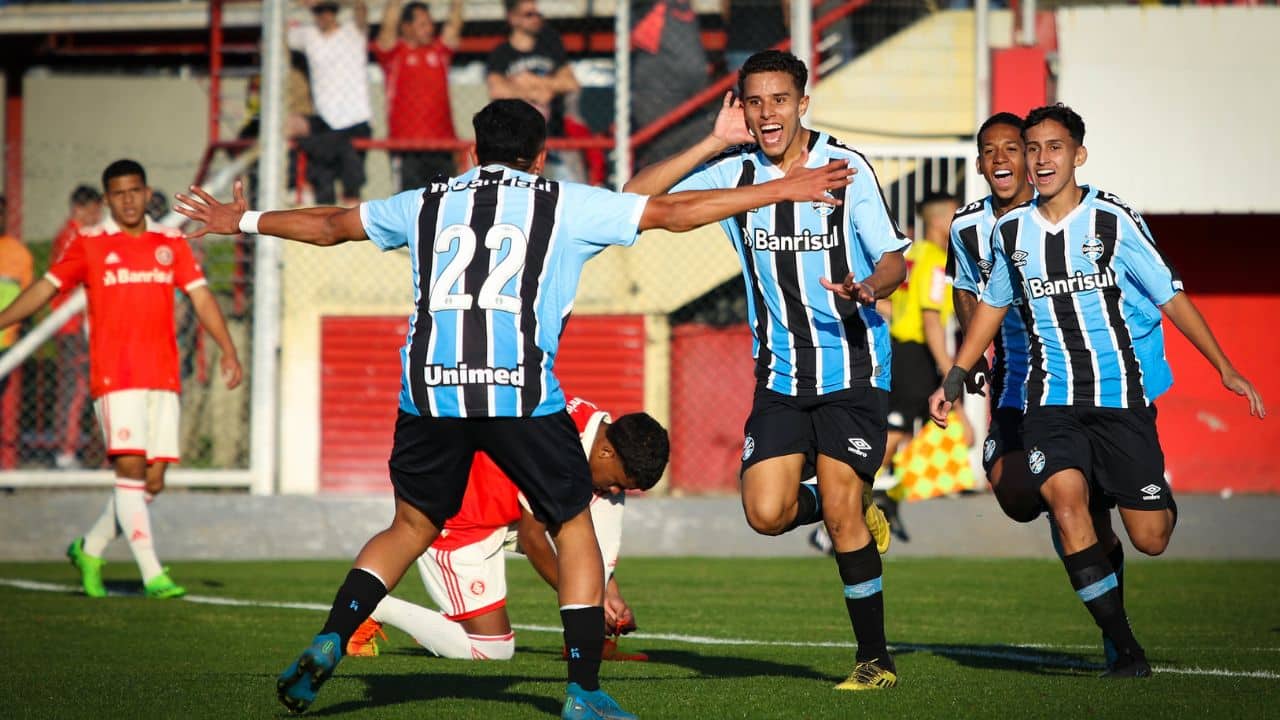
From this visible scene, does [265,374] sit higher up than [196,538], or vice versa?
[265,374]

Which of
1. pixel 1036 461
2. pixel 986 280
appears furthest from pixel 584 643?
pixel 986 280

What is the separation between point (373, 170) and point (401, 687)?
9537mm

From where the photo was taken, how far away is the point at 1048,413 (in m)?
6.97

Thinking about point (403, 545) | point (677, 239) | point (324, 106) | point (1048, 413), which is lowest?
point (403, 545)

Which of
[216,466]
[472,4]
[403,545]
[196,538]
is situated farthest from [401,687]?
[472,4]

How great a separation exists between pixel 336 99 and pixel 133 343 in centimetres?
561

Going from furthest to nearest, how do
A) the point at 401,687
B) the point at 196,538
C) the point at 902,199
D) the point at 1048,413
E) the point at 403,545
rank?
1. the point at 902,199
2. the point at 196,538
3. the point at 1048,413
4. the point at 401,687
5. the point at 403,545

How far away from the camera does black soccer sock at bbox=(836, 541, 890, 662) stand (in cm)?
647

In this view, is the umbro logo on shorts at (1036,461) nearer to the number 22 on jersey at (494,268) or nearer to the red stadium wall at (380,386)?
the number 22 on jersey at (494,268)

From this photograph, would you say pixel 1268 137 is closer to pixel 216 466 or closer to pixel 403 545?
pixel 216 466

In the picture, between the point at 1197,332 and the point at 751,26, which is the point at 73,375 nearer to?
the point at 751,26

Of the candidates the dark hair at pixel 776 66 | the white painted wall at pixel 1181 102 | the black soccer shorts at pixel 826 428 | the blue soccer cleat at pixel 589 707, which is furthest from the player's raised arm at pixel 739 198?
the white painted wall at pixel 1181 102

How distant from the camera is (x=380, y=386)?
15.1 metres

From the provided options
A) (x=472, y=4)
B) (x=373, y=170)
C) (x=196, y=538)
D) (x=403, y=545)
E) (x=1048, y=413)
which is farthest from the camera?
(x=472, y=4)
